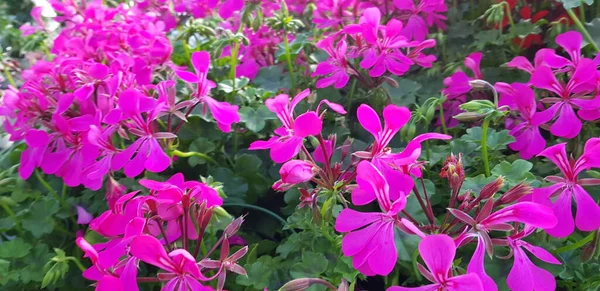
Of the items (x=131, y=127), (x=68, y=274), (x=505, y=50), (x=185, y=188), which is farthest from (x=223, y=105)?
(x=505, y=50)

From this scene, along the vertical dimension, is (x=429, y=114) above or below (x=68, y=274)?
above

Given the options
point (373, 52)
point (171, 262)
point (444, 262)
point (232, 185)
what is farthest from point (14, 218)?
point (444, 262)

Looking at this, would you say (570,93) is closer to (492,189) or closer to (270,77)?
(492,189)

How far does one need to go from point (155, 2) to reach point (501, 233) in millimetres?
1163

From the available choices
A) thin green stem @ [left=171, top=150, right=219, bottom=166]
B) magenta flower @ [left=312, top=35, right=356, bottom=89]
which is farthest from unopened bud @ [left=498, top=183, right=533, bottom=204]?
thin green stem @ [left=171, top=150, right=219, bottom=166]

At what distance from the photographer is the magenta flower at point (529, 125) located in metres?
0.88

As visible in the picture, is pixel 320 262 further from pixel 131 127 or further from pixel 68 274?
pixel 68 274

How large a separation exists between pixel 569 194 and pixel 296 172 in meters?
0.35

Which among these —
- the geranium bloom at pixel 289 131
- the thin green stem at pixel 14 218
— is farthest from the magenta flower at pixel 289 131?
the thin green stem at pixel 14 218

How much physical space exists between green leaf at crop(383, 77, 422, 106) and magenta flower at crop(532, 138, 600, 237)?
1.55 ft

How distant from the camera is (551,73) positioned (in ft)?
2.86

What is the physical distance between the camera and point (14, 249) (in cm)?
97

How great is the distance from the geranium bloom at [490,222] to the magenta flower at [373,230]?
70 millimetres

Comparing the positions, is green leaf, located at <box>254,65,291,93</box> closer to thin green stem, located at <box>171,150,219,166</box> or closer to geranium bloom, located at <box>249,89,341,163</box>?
thin green stem, located at <box>171,150,219,166</box>
